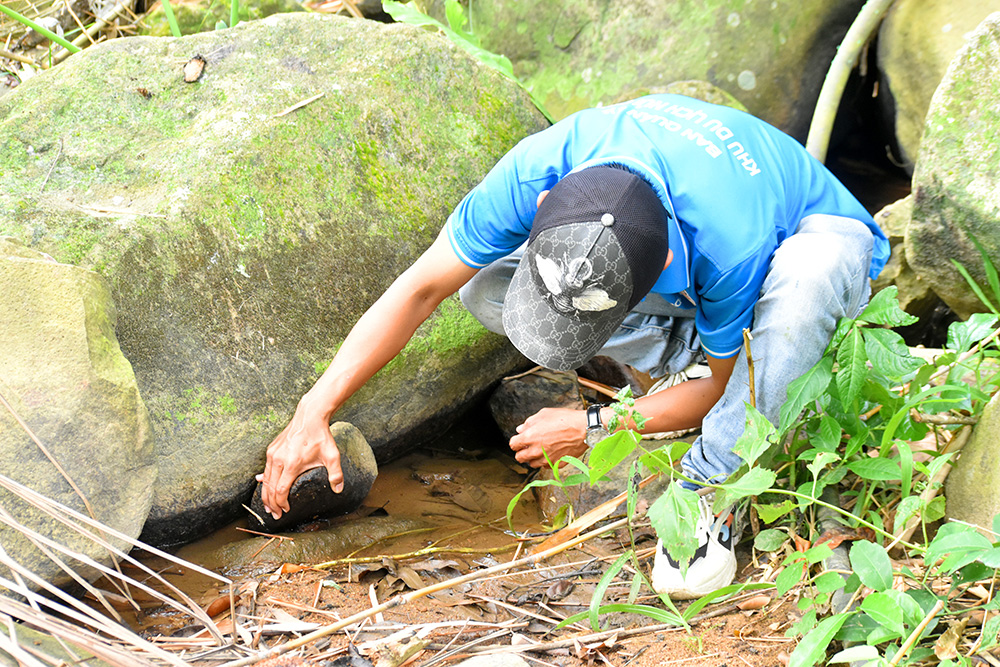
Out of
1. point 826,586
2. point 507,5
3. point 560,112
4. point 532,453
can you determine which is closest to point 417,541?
point 532,453

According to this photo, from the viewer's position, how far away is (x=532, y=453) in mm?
2428

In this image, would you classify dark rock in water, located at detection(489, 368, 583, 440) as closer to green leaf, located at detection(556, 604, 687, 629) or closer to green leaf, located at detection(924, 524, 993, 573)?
green leaf, located at detection(556, 604, 687, 629)

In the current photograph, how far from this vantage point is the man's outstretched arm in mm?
2229

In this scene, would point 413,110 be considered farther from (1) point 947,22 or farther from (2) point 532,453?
(1) point 947,22

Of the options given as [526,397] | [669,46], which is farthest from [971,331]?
[669,46]

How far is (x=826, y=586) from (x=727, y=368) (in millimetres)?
698

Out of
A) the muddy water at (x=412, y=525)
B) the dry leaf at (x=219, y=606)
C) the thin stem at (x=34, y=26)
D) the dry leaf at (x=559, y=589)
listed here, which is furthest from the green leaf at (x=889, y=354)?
the thin stem at (x=34, y=26)

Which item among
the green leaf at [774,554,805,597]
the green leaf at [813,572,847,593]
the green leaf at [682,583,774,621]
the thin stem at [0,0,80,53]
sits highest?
the thin stem at [0,0,80,53]

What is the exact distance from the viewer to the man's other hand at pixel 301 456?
2.24 meters

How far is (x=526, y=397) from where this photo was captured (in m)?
2.98

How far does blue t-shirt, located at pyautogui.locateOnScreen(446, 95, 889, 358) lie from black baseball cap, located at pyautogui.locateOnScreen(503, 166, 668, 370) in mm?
125

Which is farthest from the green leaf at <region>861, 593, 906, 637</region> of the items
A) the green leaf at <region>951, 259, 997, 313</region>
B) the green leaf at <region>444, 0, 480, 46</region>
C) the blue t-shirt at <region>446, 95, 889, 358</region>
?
the green leaf at <region>444, 0, 480, 46</region>

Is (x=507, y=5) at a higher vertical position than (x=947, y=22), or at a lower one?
higher

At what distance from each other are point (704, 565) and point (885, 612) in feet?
1.97
